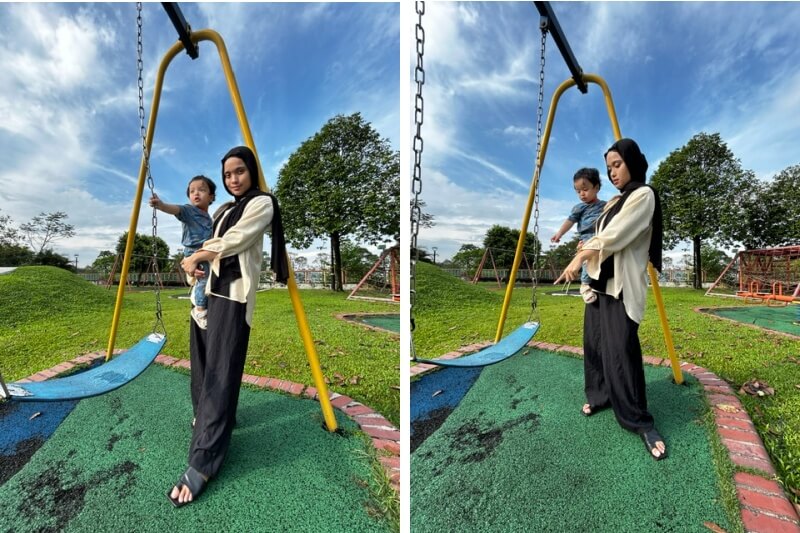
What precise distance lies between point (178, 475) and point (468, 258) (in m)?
5.12

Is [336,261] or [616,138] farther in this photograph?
[336,261]

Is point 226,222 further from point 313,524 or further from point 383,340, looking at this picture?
point 383,340


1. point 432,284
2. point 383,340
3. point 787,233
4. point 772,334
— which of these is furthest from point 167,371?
point 787,233

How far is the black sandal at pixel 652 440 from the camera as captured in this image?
→ 186cm

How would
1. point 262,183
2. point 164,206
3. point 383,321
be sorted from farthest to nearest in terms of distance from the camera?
point 383,321
point 164,206
point 262,183

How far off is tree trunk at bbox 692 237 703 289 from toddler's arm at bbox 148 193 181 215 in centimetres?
597

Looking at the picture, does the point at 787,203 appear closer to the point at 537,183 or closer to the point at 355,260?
the point at 537,183

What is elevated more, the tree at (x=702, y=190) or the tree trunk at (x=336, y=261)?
the tree at (x=702, y=190)

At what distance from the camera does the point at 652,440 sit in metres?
1.93

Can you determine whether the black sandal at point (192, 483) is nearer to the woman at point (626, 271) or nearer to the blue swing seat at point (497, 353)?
the blue swing seat at point (497, 353)

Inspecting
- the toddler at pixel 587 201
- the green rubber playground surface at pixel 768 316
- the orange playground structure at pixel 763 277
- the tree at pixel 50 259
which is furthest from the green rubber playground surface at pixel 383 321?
the orange playground structure at pixel 763 277

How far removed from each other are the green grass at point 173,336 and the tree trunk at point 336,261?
0.32m

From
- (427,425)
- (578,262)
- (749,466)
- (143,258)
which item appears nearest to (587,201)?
(578,262)

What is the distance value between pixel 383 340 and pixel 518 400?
6.01 ft
